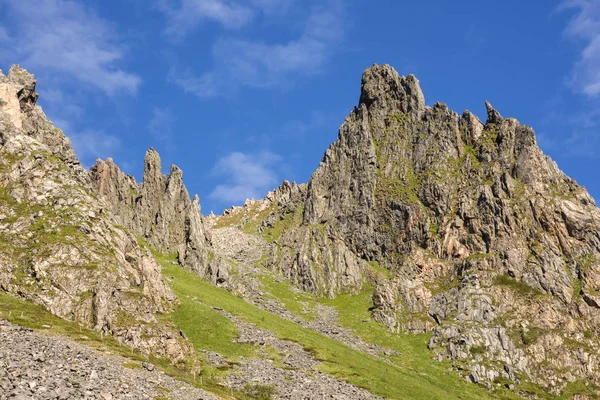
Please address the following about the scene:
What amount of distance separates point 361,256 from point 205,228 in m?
62.7

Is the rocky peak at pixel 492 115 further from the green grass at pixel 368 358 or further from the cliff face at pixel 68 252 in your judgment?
the cliff face at pixel 68 252

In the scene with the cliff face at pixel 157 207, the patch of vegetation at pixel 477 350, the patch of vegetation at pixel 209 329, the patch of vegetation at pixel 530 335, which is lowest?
the patch of vegetation at pixel 209 329

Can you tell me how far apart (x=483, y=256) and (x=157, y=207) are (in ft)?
385

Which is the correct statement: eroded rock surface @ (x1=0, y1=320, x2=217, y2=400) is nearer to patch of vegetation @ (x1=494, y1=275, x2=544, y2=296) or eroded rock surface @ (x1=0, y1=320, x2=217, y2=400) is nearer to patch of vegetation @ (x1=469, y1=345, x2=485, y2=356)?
patch of vegetation @ (x1=469, y1=345, x2=485, y2=356)

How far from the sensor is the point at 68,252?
74125 mm

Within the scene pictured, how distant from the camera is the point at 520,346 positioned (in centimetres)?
12169

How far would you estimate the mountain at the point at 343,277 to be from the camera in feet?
233

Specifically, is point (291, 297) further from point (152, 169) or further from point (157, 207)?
point (152, 169)

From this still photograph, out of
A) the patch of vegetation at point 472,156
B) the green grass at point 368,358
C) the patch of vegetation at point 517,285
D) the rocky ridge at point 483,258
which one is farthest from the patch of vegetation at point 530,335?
the patch of vegetation at point 472,156

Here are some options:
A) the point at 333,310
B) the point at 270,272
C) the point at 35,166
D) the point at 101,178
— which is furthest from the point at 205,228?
the point at 35,166

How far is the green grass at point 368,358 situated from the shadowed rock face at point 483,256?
264 inches

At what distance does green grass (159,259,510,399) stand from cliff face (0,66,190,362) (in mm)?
24947

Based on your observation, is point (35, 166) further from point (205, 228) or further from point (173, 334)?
point (205, 228)

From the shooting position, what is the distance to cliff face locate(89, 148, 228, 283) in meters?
171
